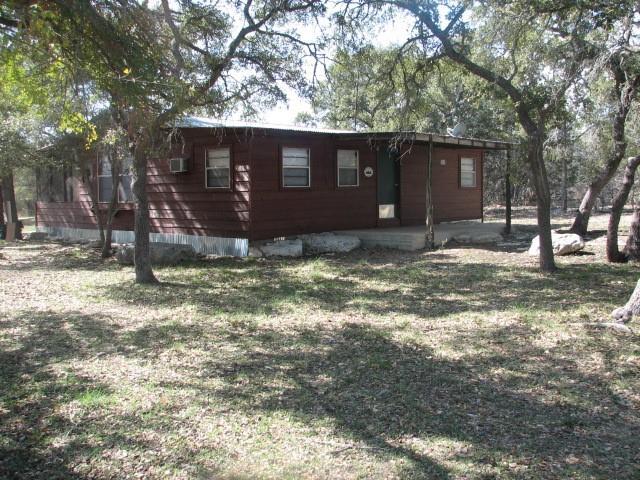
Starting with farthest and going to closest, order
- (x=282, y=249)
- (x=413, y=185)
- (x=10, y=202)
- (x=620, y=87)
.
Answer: (x=10, y=202), (x=413, y=185), (x=282, y=249), (x=620, y=87)

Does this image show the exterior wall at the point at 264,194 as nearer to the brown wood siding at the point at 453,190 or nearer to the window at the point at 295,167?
the window at the point at 295,167

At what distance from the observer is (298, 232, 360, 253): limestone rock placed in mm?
12594

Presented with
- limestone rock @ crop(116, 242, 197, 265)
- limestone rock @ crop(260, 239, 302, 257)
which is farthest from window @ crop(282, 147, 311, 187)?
limestone rock @ crop(116, 242, 197, 265)

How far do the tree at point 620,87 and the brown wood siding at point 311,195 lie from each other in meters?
4.94

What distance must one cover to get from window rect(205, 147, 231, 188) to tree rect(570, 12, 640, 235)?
740 centimetres

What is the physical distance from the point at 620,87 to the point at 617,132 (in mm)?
814

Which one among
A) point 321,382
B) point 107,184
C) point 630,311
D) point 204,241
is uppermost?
point 107,184

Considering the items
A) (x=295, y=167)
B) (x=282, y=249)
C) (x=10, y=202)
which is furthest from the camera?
(x=10, y=202)

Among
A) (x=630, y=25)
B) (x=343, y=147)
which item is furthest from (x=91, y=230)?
(x=630, y=25)

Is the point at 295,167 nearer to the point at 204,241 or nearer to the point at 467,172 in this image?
the point at 204,241

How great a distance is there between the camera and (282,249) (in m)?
12.1

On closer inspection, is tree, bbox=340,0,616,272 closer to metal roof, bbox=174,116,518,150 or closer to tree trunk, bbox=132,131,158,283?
metal roof, bbox=174,116,518,150

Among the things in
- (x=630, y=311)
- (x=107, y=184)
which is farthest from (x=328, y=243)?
(x=630, y=311)

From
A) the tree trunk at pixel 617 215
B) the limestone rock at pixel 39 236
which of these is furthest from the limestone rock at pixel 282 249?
the limestone rock at pixel 39 236
